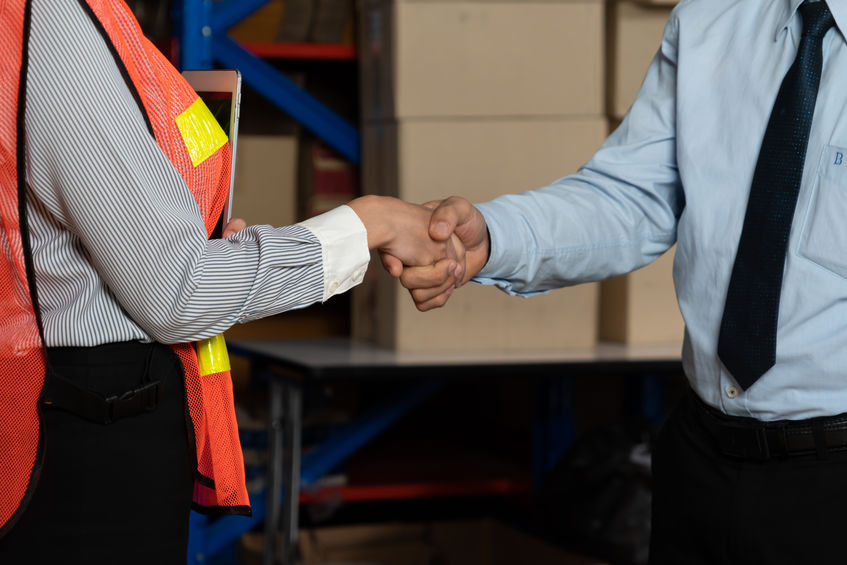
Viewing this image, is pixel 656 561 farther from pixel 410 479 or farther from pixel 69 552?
pixel 410 479

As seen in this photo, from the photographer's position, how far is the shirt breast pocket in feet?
3.80

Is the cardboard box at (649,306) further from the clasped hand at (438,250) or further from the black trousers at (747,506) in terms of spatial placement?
the black trousers at (747,506)

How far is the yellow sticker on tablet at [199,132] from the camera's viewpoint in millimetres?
1079

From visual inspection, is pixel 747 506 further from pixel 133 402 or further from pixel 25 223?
pixel 25 223

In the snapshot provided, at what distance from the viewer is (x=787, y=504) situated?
1159 millimetres

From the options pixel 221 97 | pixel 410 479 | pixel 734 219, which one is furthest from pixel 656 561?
pixel 410 479

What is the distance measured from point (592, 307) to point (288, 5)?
127 centimetres

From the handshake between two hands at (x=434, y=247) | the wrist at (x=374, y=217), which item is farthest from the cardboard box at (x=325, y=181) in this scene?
the wrist at (x=374, y=217)

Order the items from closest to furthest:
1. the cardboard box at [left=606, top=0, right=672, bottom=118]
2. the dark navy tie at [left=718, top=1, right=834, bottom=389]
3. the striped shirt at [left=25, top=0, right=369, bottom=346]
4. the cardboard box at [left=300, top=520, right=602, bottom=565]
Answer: the striped shirt at [left=25, top=0, right=369, bottom=346] < the dark navy tie at [left=718, top=1, right=834, bottom=389] < the cardboard box at [left=606, top=0, right=672, bottom=118] < the cardboard box at [left=300, top=520, right=602, bottom=565]

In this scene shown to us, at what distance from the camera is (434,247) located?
1.46 m

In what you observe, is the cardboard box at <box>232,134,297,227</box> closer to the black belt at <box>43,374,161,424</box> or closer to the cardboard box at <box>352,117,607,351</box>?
the cardboard box at <box>352,117,607,351</box>

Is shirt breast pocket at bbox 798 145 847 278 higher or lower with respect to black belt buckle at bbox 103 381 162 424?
higher

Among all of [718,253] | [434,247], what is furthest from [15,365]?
[718,253]

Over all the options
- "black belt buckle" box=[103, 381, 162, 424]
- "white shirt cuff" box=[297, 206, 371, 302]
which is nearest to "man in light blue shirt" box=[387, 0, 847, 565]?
"white shirt cuff" box=[297, 206, 371, 302]
